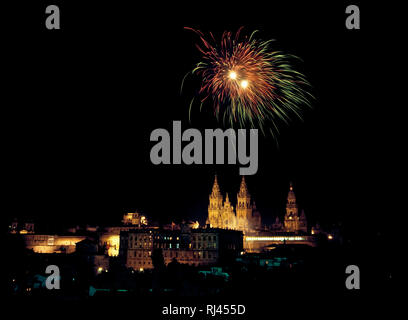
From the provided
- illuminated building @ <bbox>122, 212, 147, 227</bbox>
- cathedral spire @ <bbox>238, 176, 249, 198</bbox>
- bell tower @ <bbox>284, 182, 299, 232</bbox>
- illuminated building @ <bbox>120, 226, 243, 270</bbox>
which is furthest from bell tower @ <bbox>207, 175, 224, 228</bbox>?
illuminated building @ <bbox>120, 226, 243, 270</bbox>

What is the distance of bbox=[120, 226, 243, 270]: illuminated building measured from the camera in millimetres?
90188

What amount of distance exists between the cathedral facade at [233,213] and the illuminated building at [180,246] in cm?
3677

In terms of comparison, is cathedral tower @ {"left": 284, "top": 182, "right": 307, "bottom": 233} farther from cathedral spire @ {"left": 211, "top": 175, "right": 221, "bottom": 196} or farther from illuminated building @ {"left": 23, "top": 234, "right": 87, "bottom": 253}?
illuminated building @ {"left": 23, "top": 234, "right": 87, "bottom": 253}

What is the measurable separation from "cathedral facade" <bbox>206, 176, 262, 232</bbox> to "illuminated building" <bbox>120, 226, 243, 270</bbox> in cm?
3677

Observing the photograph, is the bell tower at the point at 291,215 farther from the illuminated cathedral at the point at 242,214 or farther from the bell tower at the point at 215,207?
the bell tower at the point at 215,207

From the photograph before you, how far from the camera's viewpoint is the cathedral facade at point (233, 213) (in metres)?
135

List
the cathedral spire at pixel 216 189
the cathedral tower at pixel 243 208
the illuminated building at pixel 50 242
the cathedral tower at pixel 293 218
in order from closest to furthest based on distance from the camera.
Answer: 1. the illuminated building at pixel 50 242
2. the cathedral spire at pixel 216 189
3. the cathedral tower at pixel 293 218
4. the cathedral tower at pixel 243 208

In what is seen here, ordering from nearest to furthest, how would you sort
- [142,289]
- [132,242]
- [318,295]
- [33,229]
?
[318,295] < [142,289] < [132,242] < [33,229]

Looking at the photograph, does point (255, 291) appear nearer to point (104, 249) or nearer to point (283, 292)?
point (283, 292)

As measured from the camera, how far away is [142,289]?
188 ft

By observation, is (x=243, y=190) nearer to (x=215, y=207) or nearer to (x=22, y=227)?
(x=215, y=207)

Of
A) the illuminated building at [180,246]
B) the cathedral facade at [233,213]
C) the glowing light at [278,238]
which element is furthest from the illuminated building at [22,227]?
the glowing light at [278,238]

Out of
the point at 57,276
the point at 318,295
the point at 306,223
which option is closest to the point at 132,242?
the point at 57,276

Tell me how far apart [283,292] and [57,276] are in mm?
29647
